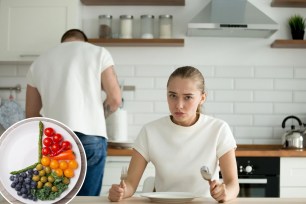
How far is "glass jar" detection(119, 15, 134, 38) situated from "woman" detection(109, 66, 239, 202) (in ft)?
Answer: 6.75

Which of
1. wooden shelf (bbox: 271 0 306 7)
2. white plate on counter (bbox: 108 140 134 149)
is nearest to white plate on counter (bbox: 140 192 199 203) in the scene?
white plate on counter (bbox: 108 140 134 149)

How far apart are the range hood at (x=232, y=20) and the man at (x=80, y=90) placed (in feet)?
3.81

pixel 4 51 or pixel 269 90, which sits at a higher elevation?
pixel 4 51

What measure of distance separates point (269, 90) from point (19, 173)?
3.01 meters

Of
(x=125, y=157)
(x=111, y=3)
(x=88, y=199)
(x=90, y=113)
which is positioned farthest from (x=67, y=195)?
(x=111, y=3)

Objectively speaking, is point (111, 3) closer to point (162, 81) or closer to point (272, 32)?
point (162, 81)

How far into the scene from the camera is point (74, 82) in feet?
9.34

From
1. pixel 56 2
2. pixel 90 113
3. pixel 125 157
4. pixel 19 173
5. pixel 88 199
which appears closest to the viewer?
pixel 19 173

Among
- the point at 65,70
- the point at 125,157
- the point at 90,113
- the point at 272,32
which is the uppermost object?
the point at 272,32

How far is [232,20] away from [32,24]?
4.79 feet

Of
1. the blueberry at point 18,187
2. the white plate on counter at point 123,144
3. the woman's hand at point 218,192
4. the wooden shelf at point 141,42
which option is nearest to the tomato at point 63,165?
the blueberry at point 18,187

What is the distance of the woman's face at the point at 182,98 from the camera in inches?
79.2

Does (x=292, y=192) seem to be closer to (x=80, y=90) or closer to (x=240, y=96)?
(x=240, y=96)

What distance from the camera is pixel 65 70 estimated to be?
286 cm
